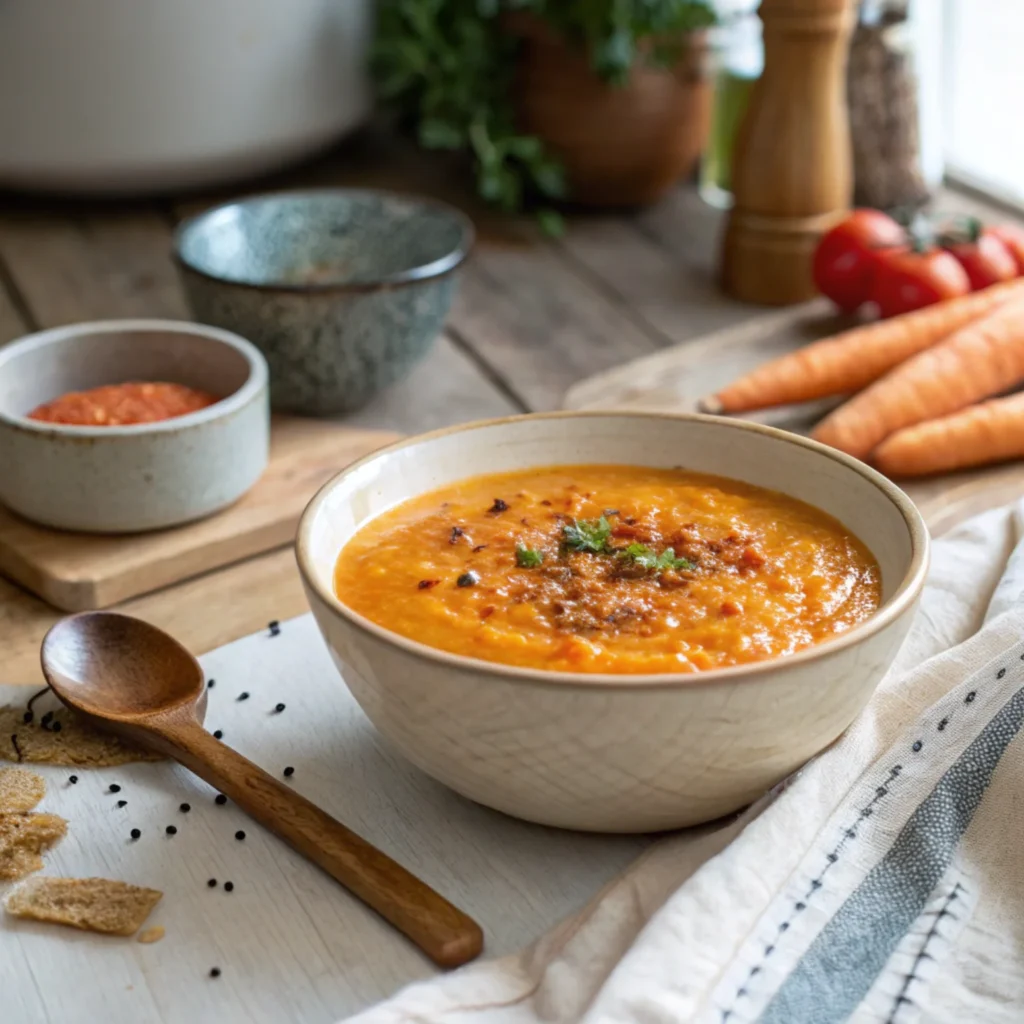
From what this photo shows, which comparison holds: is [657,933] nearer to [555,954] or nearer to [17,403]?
[555,954]

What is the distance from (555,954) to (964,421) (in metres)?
1.35

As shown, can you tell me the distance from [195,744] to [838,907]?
75 cm

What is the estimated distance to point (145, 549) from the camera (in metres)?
2.26

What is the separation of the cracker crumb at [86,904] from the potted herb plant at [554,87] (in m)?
2.32

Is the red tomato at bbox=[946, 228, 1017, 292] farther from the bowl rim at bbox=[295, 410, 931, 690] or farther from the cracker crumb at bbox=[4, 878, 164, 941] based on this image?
the cracker crumb at bbox=[4, 878, 164, 941]

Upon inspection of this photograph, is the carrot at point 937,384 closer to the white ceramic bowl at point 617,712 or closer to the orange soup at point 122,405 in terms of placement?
the white ceramic bowl at point 617,712

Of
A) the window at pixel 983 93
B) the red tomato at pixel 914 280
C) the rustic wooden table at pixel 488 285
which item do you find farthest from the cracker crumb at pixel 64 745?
the window at pixel 983 93

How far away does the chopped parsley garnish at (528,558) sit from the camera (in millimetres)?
1721

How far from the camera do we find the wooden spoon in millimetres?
1496

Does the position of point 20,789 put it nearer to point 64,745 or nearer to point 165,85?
point 64,745

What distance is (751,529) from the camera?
1823 mm

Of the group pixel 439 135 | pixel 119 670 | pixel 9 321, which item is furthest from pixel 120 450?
pixel 439 135

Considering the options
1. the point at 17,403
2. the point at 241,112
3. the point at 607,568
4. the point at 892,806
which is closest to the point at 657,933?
the point at 892,806

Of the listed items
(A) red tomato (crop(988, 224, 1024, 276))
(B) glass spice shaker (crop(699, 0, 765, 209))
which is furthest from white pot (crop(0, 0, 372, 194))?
(A) red tomato (crop(988, 224, 1024, 276))
